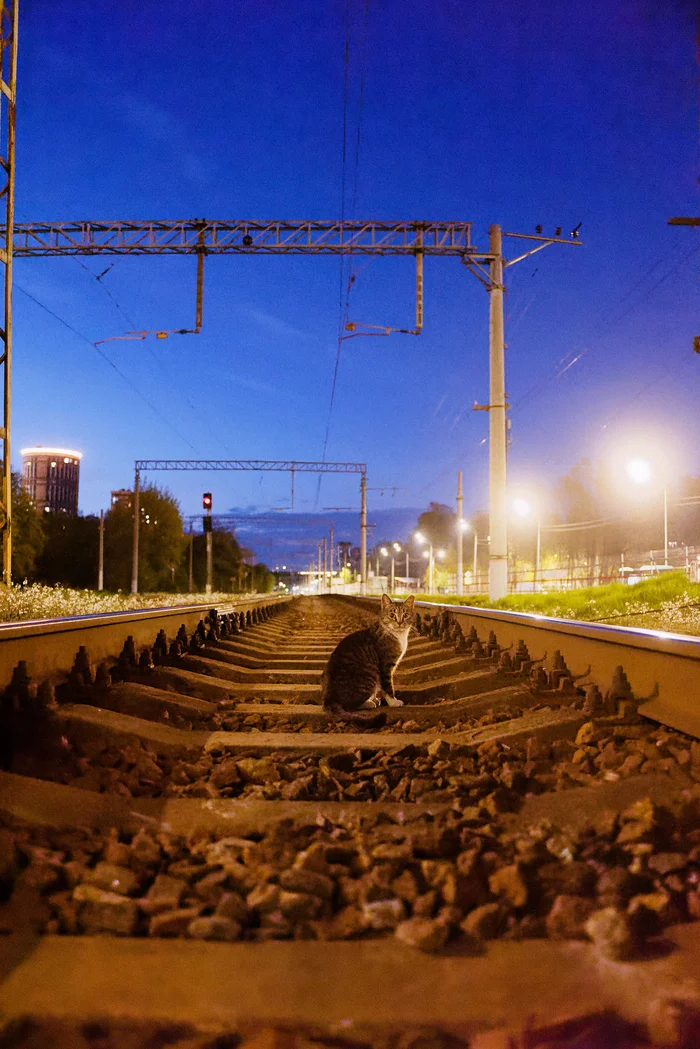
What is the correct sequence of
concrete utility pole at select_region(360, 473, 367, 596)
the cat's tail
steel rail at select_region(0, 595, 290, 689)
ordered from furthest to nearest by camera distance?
1. concrete utility pole at select_region(360, 473, 367, 596)
2. the cat's tail
3. steel rail at select_region(0, 595, 290, 689)

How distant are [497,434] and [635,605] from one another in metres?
5.24

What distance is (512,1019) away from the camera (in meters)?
1.69

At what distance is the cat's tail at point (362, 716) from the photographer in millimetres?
5074

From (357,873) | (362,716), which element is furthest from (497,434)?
(357,873)

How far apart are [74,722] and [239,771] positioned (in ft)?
3.05

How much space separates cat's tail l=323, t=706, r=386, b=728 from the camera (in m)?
5.07

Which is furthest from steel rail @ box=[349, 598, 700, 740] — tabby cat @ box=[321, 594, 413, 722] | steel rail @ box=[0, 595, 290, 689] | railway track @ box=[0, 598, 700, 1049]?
steel rail @ box=[0, 595, 290, 689]

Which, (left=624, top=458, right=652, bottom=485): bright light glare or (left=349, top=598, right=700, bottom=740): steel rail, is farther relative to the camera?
(left=624, top=458, right=652, bottom=485): bright light glare

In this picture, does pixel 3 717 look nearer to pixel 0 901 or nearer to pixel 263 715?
pixel 0 901

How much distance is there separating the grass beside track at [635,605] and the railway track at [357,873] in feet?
17.1

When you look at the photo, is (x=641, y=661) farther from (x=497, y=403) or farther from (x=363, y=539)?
(x=363, y=539)

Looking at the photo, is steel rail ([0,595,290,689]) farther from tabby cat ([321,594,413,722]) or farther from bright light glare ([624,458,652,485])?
bright light glare ([624,458,652,485])

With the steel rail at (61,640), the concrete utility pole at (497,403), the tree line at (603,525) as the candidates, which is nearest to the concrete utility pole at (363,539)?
the tree line at (603,525)

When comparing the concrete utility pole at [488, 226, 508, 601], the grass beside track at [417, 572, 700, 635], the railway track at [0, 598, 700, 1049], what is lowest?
the railway track at [0, 598, 700, 1049]
